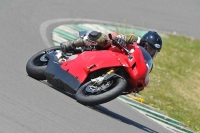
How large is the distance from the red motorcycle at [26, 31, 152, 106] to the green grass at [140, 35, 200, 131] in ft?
8.13

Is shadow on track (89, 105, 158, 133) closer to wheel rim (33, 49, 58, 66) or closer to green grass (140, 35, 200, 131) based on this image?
wheel rim (33, 49, 58, 66)

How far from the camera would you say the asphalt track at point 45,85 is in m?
6.17

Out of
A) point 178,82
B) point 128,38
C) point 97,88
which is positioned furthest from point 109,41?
point 178,82

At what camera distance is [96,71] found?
316 inches

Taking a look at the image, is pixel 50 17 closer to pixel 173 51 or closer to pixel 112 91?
pixel 173 51

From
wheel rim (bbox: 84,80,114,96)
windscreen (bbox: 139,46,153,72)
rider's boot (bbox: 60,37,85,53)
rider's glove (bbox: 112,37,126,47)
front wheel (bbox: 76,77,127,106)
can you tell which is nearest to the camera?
front wheel (bbox: 76,77,127,106)

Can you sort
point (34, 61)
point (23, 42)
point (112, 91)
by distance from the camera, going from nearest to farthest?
point (112, 91), point (34, 61), point (23, 42)

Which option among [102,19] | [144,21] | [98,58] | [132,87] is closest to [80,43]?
[98,58]

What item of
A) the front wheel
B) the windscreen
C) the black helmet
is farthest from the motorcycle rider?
the front wheel

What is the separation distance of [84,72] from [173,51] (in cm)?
803

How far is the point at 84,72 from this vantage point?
7977mm

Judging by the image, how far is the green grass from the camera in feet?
36.0

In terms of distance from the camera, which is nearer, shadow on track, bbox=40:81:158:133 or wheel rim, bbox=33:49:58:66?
shadow on track, bbox=40:81:158:133

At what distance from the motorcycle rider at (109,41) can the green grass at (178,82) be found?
225cm
